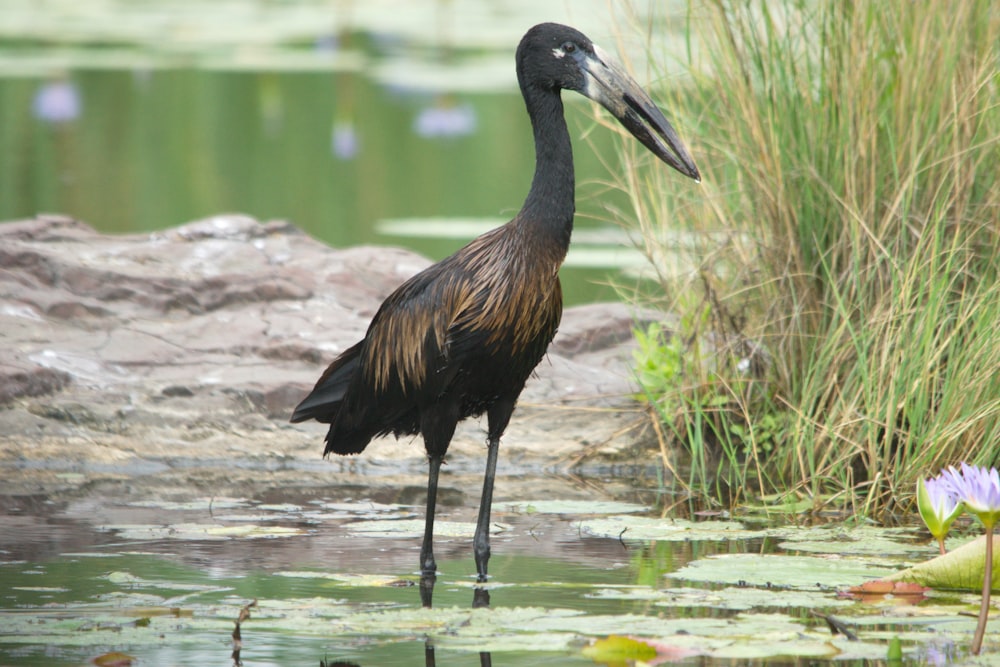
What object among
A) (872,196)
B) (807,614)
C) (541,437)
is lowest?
(807,614)

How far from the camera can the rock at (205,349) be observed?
5.80 metres

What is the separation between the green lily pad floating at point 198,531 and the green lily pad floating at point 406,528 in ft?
0.64

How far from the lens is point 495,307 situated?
440 cm

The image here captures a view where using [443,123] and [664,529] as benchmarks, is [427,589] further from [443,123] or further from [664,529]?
[443,123]

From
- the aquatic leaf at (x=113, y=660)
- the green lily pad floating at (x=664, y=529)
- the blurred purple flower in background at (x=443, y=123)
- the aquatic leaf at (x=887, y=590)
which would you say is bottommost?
the aquatic leaf at (x=113, y=660)

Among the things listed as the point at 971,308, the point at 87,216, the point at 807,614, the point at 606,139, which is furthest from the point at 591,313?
the point at 606,139

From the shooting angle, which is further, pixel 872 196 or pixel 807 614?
pixel 872 196

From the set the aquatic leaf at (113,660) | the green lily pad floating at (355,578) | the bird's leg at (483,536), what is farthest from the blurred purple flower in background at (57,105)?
the aquatic leaf at (113,660)

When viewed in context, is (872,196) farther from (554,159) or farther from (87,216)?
(87,216)

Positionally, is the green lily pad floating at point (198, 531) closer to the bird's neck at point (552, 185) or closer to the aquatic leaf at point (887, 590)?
the bird's neck at point (552, 185)

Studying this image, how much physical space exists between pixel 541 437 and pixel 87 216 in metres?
5.75

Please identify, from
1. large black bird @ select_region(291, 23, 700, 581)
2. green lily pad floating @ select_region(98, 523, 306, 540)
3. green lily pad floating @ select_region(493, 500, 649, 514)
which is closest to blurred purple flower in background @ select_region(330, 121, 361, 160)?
green lily pad floating @ select_region(493, 500, 649, 514)

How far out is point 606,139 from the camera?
1305cm

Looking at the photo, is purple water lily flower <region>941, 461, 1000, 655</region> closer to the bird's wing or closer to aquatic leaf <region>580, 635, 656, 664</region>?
aquatic leaf <region>580, 635, 656, 664</region>
